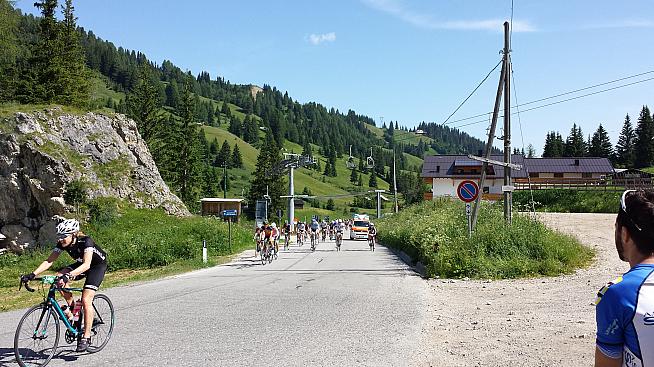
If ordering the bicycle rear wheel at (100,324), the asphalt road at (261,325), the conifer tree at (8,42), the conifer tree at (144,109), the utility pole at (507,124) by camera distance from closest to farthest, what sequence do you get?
the asphalt road at (261,325)
the bicycle rear wheel at (100,324)
the utility pole at (507,124)
the conifer tree at (8,42)
the conifer tree at (144,109)

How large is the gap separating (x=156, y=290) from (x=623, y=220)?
14800 millimetres

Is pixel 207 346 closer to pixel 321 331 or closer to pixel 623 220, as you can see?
pixel 321 331

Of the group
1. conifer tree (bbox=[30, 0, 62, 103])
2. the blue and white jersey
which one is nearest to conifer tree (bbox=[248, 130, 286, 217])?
conifer tree (bbox=[30, 0, 62, 103])

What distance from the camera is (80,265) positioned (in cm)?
759

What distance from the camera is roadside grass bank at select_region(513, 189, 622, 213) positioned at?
4506 centimetres

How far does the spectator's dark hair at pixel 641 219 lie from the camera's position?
2689 mm

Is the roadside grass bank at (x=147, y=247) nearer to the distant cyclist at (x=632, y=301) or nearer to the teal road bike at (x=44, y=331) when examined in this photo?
the teal road bike at (x=44, y=331)

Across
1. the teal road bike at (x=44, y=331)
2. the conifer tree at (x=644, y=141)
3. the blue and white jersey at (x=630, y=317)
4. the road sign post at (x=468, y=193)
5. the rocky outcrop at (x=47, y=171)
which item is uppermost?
the conifer tree at (x=644, y=141)

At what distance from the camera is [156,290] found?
15867mm

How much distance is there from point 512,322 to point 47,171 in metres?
35.9

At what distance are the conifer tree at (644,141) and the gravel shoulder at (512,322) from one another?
9478 cm

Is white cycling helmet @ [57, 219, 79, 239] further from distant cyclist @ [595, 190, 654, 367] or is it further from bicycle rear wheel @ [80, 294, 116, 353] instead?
distant cyclist @ [595, 190, 654, 367]

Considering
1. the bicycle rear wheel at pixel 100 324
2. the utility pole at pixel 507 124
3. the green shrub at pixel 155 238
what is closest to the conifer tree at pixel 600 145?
the green shrub at pixel 155 238

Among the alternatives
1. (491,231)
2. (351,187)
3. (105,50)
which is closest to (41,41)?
(491,231)
